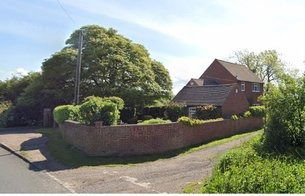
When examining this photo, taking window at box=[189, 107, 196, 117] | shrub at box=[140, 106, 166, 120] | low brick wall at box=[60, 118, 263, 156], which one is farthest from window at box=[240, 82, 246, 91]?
low brick wall at box=[60, 118, 263, 156]

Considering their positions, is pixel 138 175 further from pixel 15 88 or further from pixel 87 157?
pixel 15 88

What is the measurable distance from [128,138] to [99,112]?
178cm

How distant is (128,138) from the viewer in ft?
61.8

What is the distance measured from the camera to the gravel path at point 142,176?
40.4 ft

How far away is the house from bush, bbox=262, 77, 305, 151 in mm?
19794

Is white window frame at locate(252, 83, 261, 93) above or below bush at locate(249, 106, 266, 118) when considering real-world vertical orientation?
above

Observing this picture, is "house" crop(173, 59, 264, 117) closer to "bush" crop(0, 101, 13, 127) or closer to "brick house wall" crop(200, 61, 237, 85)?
"brick house wall" crop(200, 61, 237, 85)

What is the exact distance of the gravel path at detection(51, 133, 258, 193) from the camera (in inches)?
485

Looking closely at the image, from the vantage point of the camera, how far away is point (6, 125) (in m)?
35.8

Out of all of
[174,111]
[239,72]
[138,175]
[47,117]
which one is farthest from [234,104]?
[138,175]

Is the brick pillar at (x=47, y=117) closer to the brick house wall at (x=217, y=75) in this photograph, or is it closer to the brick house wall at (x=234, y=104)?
the brick house wall at (x=234, y=104)

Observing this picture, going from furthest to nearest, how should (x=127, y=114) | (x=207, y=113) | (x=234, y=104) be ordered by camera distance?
(x=234, y=104) → (x=127, y=114) → (x=207, y=113)

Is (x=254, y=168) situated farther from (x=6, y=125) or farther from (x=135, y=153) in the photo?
(x=6, y=125)

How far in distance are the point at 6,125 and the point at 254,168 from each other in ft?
102
